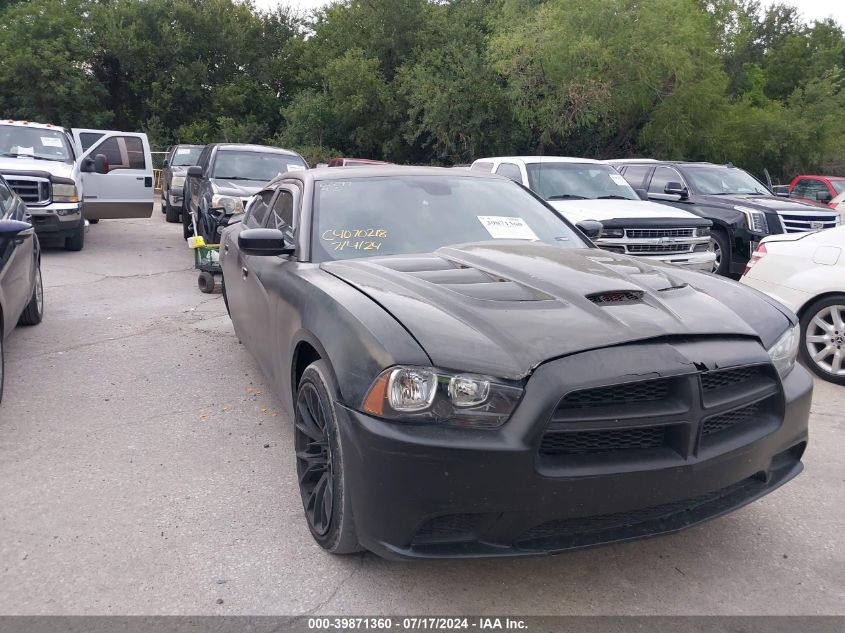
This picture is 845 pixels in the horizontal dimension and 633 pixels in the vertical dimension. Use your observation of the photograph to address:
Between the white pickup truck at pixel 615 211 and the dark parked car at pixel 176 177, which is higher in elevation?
the white pickup truck at pixel 615 211

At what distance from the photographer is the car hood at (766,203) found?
10.6 metres

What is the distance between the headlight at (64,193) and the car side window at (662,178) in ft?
30.0

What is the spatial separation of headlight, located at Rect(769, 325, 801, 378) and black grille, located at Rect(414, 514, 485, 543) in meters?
1.50

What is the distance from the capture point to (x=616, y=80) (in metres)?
22.3

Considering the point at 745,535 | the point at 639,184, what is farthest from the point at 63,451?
the point at 639,184

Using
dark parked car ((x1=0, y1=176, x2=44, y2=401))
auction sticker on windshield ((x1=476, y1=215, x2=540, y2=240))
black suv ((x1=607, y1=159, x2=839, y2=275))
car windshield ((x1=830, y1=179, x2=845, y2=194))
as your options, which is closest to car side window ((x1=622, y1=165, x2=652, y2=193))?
black suv ((x1=607, y1=159, x2=839, y2=275))

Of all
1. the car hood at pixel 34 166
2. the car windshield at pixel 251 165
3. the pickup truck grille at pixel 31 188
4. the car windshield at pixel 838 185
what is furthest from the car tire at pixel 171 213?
the car windshield at pixel 838 185

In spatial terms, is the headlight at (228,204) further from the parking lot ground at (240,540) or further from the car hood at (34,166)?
the parking lot ground at (240,540)

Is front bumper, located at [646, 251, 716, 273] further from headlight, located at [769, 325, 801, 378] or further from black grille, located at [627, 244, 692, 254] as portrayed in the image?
headlight, located at [769, 325, 801, 378]

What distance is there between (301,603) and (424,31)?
3075cm

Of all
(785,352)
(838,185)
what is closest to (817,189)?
(838,185)

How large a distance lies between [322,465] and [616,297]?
4.77 feet

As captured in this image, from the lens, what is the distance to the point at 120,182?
13414 mm

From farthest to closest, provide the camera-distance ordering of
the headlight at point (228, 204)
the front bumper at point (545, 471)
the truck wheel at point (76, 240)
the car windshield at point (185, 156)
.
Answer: the car windshield at point (185, 156) < the truck wheel at point (76, 240) < the headlight at point (228, 204) < the front bumper at point (545, 471)
